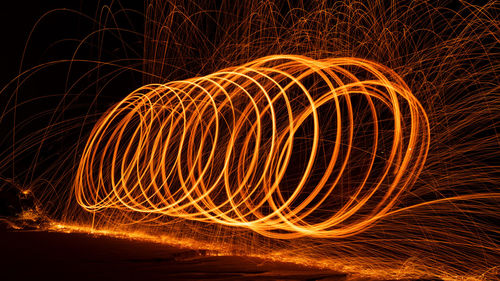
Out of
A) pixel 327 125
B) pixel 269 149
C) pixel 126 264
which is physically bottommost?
pixel 126 264

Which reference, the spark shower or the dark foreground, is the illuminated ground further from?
the spark shower

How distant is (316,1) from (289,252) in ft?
16.4

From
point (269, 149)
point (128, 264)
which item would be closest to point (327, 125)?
point (269, 149)

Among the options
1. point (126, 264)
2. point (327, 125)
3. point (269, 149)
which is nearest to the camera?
point (126, 264)

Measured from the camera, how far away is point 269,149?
13.7m

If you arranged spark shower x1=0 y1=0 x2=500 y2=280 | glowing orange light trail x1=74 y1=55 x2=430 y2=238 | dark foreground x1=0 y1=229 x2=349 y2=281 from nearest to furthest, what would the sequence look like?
dark foreground x1=0 y1=229 x2=349 y2=281, glowing orange light trail x1=74 y1=55 x2=430 y2=238, spark shower x1=0 y1=0 x2=500 y2=280

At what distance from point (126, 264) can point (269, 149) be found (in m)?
6.80

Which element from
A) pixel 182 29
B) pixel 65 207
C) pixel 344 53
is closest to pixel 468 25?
pixel 344 53

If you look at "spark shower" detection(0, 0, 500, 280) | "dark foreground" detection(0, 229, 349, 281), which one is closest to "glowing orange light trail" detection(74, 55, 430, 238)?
"spark shower" detection(0, 0, 500, 280)

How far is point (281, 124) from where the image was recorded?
14523mm

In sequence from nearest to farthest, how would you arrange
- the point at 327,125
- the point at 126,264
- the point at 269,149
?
the point at 126,264
the point at 327,125
the point at 269,149

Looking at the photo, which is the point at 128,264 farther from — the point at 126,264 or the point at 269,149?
the point at 269,149

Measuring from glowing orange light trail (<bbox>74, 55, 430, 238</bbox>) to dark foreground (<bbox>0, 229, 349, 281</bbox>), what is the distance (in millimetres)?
558

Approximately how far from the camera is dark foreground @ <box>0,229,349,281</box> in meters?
6.63
